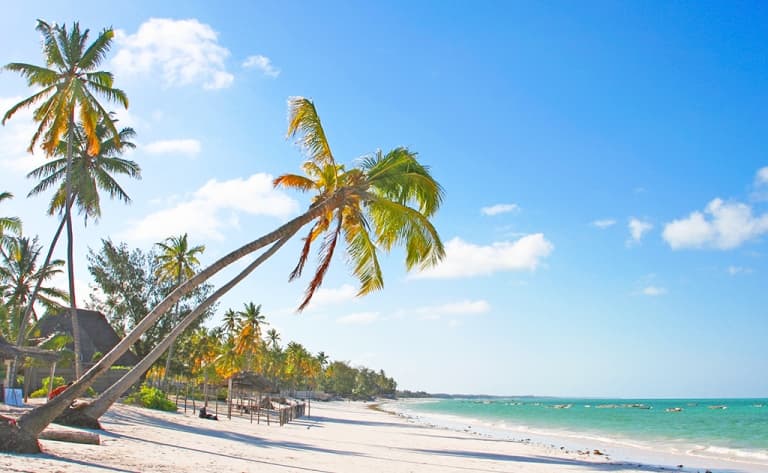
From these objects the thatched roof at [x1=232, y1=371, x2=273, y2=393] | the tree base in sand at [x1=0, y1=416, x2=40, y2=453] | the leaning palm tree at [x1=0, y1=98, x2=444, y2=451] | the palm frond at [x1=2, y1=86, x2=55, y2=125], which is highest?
the palm frond at [x1=2, y1=86, x2=55, y2=125]

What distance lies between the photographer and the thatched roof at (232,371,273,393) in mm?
28672

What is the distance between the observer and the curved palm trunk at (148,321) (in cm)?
897

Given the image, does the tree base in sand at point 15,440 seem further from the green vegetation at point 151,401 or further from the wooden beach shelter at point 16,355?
the green vegetation at point 151,401

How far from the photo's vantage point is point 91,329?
36.4m

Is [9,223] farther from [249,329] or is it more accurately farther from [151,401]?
[249,329]

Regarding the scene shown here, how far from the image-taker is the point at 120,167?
74.9ft

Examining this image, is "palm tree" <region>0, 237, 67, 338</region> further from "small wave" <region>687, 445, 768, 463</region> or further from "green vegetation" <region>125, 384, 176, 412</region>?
"small wave" <region>687, 445, 768, 463</region>

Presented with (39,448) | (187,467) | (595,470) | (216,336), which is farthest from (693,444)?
(216,336)

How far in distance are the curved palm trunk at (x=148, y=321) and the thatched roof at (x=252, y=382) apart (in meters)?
18.1

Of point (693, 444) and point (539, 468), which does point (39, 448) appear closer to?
point (539, 468)

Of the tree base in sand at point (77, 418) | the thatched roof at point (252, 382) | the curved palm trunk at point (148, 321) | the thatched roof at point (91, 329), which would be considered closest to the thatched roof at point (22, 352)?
the tree base in sand at point (77, 418)

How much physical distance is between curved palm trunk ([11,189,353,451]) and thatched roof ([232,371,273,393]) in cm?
1812

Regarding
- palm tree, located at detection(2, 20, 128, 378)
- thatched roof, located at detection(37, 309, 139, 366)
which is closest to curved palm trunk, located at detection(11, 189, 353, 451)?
palm tree, located at detection(2, 20, 128, 378)

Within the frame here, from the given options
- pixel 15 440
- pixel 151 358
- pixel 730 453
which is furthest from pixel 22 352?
pixel 730 453
